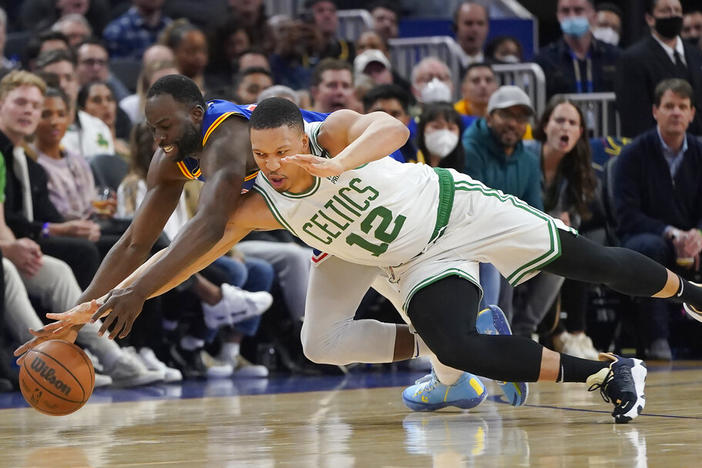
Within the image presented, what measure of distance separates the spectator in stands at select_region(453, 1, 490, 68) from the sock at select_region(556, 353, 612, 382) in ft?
22.7

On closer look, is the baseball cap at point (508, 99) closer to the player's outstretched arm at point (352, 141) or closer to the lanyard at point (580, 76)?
the player's outstretched arm at point (352, 141)

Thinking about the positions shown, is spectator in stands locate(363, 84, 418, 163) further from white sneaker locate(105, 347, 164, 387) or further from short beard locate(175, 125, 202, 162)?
short beard locate(175, 125, 202, 162)

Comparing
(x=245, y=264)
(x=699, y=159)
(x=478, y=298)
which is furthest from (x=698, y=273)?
(x=478, y=298)

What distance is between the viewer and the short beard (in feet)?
14.3

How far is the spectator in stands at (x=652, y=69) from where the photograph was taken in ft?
29.3

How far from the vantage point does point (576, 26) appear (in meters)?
10.4

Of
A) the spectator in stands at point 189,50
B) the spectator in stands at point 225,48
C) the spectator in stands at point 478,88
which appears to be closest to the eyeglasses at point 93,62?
the spectator in stands at point 189,50

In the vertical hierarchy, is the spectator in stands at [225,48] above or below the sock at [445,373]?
above

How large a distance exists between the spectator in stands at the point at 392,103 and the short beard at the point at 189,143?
10.9 ft

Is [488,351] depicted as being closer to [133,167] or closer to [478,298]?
[478,298]

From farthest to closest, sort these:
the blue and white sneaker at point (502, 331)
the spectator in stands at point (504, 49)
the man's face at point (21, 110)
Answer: the spectator in stands at point (504, 49)
the man's face at point (21, 110)
the blue and white sneaker at point (502, 331)

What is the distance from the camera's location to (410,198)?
14.0 ft

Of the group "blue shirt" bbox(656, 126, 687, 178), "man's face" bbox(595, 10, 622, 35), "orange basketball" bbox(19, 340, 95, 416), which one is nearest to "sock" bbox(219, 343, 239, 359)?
"orange basketball" bbox(19, 340, 95, 416)

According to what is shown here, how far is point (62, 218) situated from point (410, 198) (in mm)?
3308
